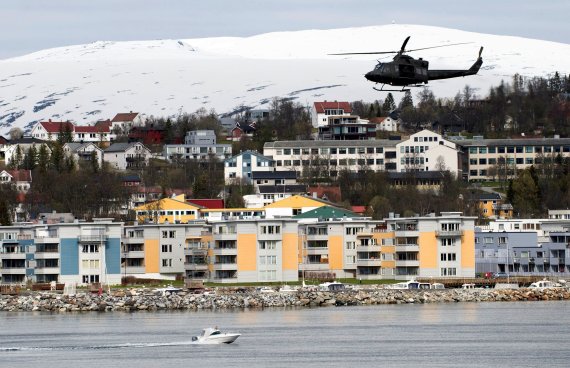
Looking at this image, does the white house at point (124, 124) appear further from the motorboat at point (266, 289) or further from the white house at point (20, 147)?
the motorboat at point (266, 289)

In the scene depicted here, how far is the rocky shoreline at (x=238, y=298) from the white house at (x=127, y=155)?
74822 millimetres

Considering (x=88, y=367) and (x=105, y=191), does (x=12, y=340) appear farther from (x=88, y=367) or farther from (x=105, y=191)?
(x=105, y=191)

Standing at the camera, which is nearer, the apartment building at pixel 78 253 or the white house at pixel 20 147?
the apartment building at pixel 78 253

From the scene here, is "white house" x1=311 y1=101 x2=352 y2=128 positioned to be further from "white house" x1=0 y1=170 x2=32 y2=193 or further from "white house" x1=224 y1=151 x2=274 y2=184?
"white house" x1=0 y1=170 x2=32 y2=193

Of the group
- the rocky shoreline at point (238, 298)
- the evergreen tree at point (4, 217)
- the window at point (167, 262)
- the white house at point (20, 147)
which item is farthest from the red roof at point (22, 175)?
the rocky shoreline at point (238, 298)

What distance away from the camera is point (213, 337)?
61594mm

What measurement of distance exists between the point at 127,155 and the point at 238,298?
84.1 m

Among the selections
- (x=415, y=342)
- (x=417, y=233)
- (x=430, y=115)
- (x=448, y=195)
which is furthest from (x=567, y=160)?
(x=415, y=342)

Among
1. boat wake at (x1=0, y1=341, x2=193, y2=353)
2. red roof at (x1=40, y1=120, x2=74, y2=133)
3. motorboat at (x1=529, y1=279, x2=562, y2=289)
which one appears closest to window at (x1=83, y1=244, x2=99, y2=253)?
motorboat at (x1=529, y1=279, x2=562, y2=289)

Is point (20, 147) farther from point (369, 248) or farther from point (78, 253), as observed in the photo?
point (369, 248)

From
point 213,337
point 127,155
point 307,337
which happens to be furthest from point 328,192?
point 213,337

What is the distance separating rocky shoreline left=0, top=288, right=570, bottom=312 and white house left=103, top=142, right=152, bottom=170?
74.8 m

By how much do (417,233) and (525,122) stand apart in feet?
270

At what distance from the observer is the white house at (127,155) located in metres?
160
